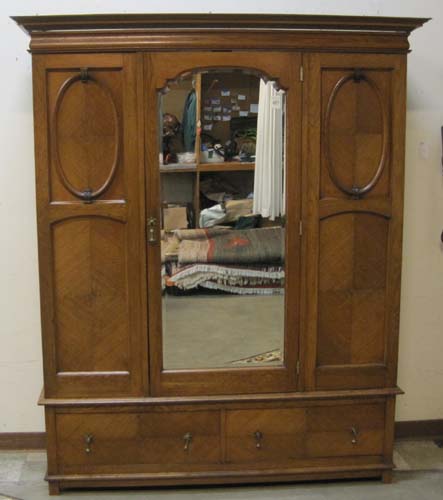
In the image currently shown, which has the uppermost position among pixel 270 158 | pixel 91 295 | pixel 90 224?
pixel 270 158

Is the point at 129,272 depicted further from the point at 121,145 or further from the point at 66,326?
the point at 121,145

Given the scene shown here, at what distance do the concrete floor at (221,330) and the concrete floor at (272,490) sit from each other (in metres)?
0.52

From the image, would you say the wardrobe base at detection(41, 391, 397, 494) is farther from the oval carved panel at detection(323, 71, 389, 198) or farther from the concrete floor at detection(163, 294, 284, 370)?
the oval carved panel at detection(323, 71, 389, 198)

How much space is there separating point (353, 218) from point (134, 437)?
47.5 inches

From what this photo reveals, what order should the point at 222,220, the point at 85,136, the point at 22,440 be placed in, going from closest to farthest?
1. the point at 85,136
2. the point at 222,220
3. the point at 22,440

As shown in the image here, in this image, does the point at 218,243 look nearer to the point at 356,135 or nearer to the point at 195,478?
the point at 356,135

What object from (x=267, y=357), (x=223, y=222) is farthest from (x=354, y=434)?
(x=223, y=222)

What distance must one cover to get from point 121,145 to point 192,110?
293mm

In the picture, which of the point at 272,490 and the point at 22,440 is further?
the point at 22,440

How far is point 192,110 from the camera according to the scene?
238cm

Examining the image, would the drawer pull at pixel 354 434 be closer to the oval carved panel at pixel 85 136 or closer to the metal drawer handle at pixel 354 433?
the metal drawer handle at pixel 354 433

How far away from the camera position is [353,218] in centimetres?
246

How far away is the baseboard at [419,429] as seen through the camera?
3021 mm

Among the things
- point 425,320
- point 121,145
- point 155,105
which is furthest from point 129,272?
point 425,320
